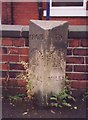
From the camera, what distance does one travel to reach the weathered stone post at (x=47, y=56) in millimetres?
3150

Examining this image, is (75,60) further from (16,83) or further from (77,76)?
(16,83)

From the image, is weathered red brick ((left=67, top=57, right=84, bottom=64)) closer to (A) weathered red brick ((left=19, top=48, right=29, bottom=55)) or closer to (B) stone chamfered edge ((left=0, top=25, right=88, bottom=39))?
(B) stone chamfered edge ((left=0, top=25, right=88, bottom=39))

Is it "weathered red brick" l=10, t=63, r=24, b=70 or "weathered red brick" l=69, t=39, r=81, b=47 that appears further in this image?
"weathered red brick" l=10, t=63, r=24, b=70

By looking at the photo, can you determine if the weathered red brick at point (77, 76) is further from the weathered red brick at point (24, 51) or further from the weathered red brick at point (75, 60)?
the weathered red brick at point (24, 51)

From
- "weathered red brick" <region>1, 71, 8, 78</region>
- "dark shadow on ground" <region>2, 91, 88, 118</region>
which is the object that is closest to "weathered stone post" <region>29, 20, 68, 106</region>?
"dark shadow on ground" <region>2, 91, 88, 118</region>

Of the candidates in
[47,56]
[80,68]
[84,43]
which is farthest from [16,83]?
[84,43]

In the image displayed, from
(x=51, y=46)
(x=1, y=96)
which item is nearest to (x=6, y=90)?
(x=1, y=96)

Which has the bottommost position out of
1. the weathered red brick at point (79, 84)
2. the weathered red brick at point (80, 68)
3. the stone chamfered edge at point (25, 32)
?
the weathered red brick at point (79, 84)

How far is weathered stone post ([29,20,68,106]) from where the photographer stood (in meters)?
3.15

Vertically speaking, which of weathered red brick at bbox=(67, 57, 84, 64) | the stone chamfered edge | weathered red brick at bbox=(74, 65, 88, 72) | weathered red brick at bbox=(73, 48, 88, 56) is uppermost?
the stone chamfered edge

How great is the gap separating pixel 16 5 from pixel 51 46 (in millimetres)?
3129

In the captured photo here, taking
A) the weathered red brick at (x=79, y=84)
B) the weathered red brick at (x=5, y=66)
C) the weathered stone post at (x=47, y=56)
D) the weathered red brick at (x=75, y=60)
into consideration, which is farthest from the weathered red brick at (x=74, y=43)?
the weathered red brick at (x=5, y=66)

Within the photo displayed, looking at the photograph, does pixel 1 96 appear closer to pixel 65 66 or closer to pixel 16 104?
pixel 16 104

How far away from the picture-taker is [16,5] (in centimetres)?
610
